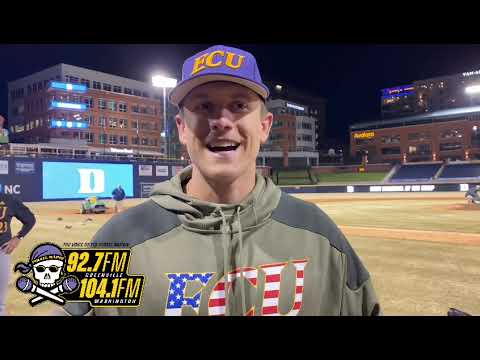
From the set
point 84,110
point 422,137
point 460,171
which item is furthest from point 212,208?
point 422,137

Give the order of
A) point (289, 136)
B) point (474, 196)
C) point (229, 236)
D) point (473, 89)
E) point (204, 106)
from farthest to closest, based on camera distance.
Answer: point (289, 136) < point (473, 89) < point (474, 196) < point (229, 236) < point (204, 106)

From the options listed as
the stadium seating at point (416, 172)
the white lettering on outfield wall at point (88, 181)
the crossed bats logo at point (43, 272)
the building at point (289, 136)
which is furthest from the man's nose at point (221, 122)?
the stadium seating at point (416, 172)

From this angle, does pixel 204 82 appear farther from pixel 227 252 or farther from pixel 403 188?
pixel 403 188

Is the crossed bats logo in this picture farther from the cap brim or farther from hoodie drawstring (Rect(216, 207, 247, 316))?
the cap brim

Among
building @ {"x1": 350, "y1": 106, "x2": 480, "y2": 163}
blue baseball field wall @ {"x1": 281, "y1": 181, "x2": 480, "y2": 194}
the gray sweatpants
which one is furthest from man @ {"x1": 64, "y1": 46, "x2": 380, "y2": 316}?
building @ {"x1": 350, "y1": 106, "x2": 480, "y2": 163}

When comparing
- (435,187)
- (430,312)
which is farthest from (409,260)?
(435,187)

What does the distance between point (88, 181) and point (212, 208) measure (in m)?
24.4

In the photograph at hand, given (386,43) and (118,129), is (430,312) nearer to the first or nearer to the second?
(386,43)

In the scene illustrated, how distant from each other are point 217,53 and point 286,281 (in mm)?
1647

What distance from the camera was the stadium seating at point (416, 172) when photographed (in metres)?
44.0

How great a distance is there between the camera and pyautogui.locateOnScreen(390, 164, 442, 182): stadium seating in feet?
144

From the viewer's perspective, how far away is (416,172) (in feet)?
150

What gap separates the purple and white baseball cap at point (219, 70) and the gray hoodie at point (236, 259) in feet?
2.33

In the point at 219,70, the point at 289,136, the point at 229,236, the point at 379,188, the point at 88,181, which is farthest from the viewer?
the point at 289,136
